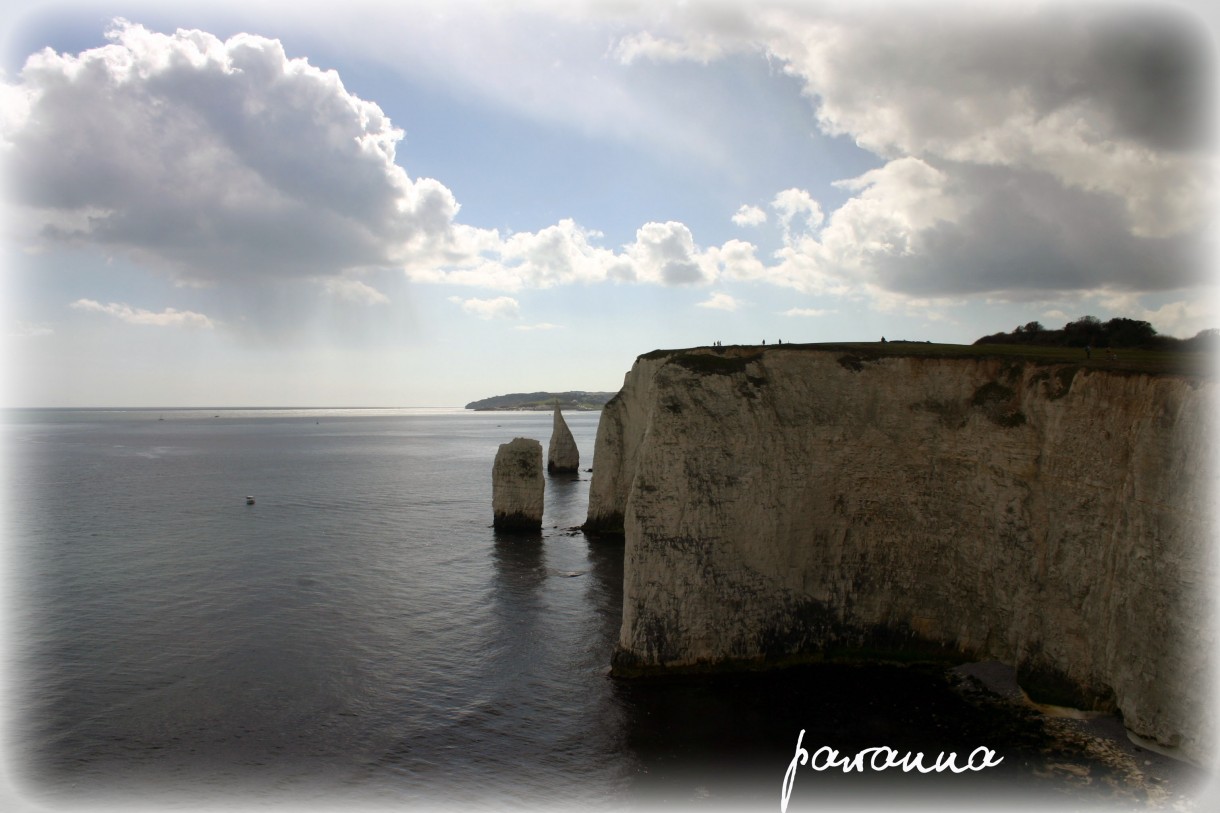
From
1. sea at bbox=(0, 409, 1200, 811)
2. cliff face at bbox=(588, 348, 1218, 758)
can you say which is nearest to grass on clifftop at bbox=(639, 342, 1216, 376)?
cliff face at bbox=(588, 348, 1218, 758)

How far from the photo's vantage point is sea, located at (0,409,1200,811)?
650 inches

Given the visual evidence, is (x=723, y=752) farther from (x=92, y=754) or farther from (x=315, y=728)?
(x=92, y=754)

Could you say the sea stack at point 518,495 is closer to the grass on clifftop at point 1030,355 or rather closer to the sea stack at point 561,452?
the grass on clifftop at point 1030,355

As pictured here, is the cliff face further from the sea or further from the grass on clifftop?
the sea

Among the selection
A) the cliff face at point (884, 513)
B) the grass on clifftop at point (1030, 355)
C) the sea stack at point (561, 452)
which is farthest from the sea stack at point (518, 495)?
the sea stack at point (561, 452)

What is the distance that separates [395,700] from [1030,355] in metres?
23.9

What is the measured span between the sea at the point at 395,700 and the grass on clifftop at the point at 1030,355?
421 inches

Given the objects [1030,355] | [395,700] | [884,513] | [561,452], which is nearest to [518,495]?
[395,700]

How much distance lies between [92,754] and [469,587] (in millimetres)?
17141

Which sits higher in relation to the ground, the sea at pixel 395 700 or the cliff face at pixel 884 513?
the cliff face at pixel 884 513

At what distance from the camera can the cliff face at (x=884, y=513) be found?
19.3m

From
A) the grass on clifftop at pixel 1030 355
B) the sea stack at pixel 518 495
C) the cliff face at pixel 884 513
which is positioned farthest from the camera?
the sea stack at pixel 518 495

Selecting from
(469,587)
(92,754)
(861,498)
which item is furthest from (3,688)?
(861,498)

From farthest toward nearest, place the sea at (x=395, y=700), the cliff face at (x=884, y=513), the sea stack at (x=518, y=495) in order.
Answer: the sea stack at (x=518, y=495) < the cliff face at (x=884, y=513) < the sea at (x=395, y=700)
